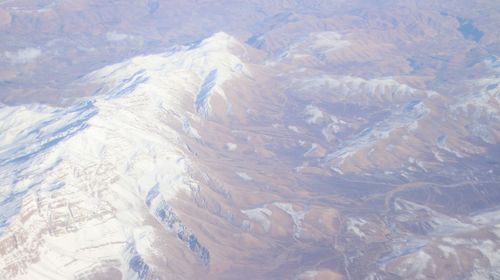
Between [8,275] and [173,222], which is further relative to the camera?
[173,222]

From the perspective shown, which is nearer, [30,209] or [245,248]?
[30,209]

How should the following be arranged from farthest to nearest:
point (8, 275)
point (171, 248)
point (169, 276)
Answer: point (171, 248) → point (169, 276) → point (8, 275)

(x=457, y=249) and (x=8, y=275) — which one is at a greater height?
(x=8, y=275)

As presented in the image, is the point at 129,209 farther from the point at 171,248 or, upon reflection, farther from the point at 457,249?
the point at 457,249

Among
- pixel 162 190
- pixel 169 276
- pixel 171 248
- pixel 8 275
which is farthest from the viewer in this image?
pixel 162 190

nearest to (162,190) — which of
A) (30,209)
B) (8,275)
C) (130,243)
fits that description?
(130,243)

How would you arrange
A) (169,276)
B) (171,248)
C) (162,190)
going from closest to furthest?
(169,276)
(171,248)
(162,190)

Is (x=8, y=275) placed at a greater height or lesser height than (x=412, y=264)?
greater

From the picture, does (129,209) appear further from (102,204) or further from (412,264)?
(412,264)

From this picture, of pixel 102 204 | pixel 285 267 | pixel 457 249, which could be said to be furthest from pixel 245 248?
pixel 457 249
